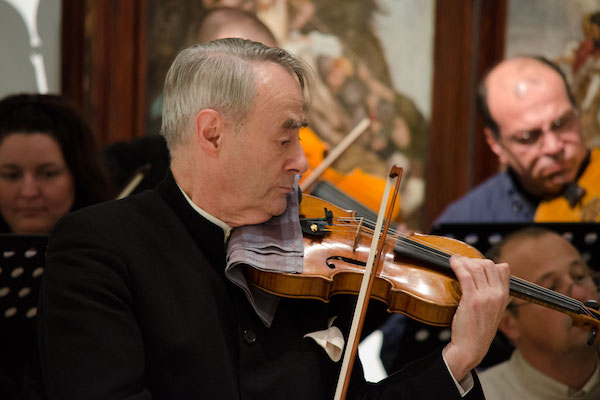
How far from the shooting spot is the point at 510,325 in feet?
8.00

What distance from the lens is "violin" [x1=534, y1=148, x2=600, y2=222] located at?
2.91m

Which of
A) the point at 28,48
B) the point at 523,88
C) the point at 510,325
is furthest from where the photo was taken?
the point at 28,48

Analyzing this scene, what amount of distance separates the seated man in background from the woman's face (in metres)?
1.48

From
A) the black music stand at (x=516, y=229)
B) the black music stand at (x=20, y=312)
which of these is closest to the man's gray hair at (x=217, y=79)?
the black music stand at (x=20, y=312)

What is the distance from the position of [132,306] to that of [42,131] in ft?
4.70

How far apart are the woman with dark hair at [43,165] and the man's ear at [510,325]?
4.66ft

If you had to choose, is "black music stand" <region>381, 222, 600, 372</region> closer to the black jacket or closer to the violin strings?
the violin strings

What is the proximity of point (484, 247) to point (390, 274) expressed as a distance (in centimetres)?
67

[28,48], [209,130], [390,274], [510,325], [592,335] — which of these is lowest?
[510,325]

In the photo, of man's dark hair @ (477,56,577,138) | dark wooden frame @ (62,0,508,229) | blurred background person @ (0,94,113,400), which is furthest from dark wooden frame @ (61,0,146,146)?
man's dark hair @ (477,56,577,138)

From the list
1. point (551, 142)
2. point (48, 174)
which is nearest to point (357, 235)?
point (48, 174)

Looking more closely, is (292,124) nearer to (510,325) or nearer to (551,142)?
(510,325)

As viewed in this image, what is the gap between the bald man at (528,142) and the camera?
3.05 metres

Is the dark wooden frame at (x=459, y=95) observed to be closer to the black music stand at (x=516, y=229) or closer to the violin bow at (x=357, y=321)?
the black music stand at (x=516, y=229)
